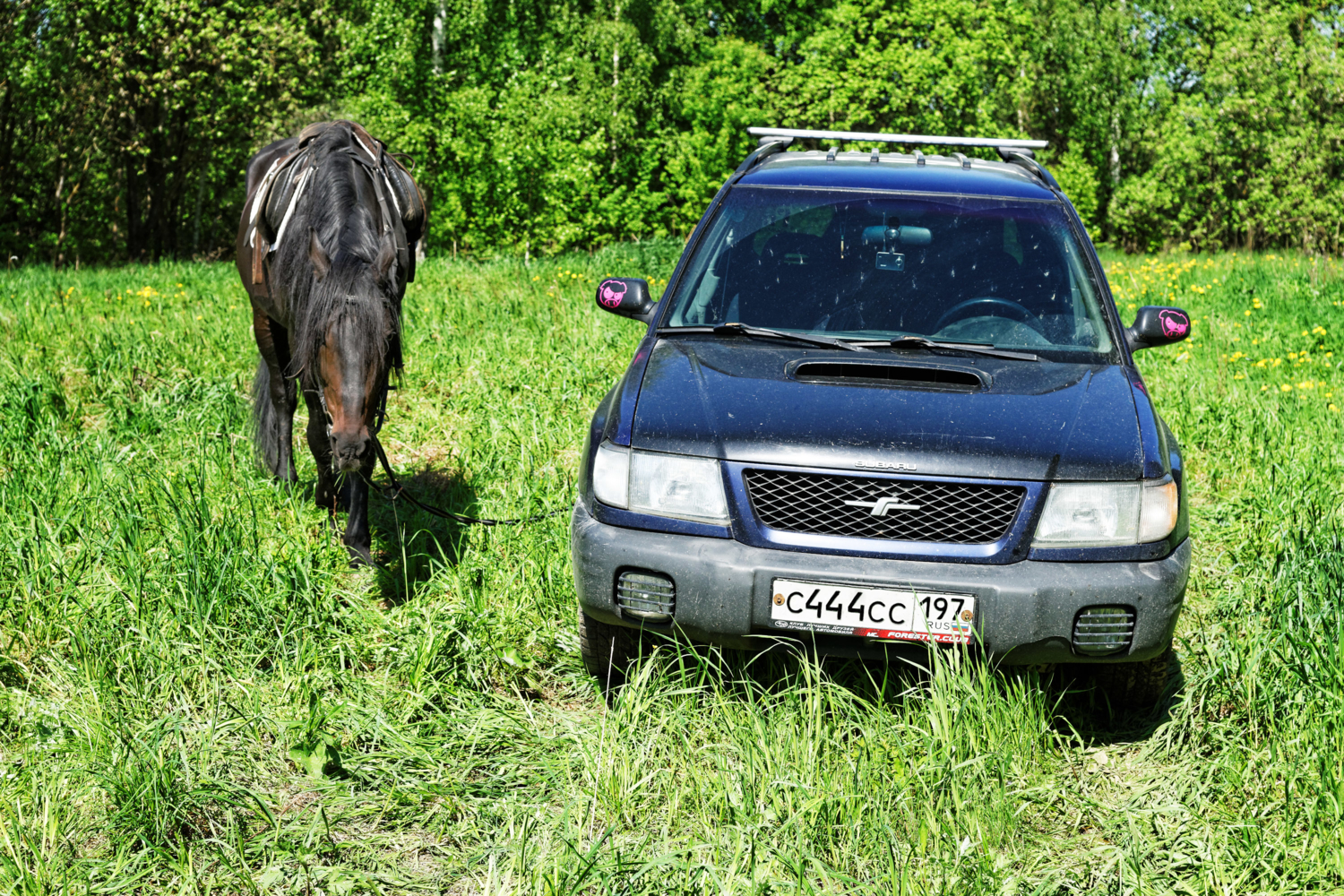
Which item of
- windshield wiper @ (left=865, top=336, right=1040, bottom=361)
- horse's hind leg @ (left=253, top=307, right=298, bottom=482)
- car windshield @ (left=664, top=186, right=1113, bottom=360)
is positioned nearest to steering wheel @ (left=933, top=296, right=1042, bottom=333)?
car windshield @ (left=664, top=186, right=1113, bottom=360)

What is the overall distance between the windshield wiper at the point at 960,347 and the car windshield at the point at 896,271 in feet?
0.25

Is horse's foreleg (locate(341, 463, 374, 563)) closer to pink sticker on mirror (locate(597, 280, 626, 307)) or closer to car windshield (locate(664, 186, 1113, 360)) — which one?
pink sticker on mirror (locate(597, 280, 626, 307))

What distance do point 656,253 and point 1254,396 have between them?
8.88 m

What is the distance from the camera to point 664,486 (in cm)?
310

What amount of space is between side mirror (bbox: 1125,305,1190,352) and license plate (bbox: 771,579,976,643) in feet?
5.25

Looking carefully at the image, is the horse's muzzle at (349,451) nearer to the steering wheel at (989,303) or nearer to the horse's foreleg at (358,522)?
the horse's foreleg at (358,522)

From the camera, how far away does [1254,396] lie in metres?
6.97

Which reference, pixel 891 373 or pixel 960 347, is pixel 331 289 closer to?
pixel 891 373

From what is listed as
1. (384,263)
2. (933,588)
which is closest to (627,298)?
(384,263)

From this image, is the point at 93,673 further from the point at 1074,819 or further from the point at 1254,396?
the point at 1254,396

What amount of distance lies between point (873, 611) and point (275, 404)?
3.67 m

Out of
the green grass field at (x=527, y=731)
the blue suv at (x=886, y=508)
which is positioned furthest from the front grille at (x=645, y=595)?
the green grass field at (x=527, y=731)

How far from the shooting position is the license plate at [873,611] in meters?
2.92

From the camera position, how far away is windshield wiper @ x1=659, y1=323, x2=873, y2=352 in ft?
12.3
